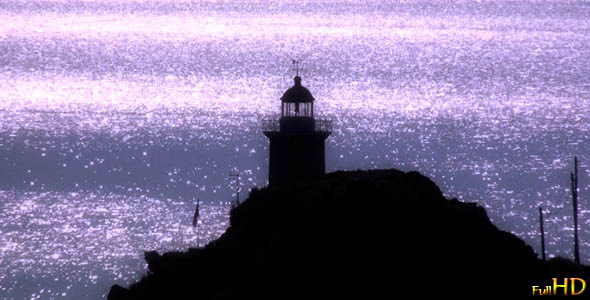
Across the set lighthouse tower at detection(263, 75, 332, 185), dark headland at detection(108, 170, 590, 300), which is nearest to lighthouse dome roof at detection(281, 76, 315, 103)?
lighthouse tower at detection(263, 75, 332, 185)

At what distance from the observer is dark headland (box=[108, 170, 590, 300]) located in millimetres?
43094

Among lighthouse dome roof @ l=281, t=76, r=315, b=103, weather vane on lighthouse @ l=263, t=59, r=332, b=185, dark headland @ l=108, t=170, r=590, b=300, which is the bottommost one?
dark headland @ l=108, t=170, r=590, b=300

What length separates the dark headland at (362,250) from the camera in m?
43.1

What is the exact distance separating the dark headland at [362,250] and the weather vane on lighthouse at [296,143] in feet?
7.31

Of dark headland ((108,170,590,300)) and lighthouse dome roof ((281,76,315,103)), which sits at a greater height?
lighthouse dome roof ((281,76,315,103))

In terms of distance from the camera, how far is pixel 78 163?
14312 cm

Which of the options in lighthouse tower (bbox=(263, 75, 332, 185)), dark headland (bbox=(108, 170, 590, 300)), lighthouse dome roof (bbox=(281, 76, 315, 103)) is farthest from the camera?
lighthouse dome roof (bbox=(281, 76, 315, 103))

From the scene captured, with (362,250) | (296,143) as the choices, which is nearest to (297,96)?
(296,143)

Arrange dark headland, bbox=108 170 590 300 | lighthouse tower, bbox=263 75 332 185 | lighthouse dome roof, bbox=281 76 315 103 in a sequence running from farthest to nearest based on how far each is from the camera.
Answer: lighthouse dome roof, bbox=281 76 315 103 < lighthouse tower, bbox=263 75 332 185 < dark headland, bbox=108 170 590 300

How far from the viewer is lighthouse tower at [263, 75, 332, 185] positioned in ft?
164

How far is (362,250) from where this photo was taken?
4397 cm

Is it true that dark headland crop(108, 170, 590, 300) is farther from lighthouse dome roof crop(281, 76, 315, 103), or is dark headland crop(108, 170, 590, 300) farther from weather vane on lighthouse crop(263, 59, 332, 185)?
lighthouse dome roof crop(281, 76, 315, 103)

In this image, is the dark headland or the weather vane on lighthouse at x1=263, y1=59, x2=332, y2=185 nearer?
the dark headland

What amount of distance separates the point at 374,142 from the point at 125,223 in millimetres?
58904
